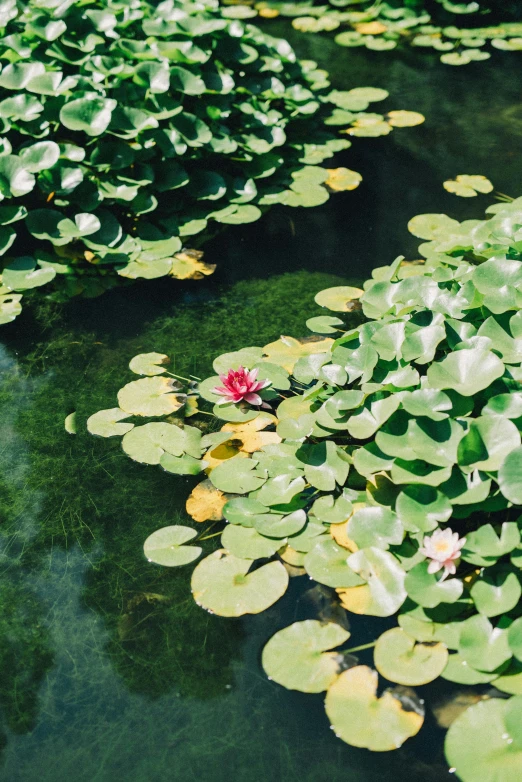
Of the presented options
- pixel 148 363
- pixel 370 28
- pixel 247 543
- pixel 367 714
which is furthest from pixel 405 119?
pixel 367 714

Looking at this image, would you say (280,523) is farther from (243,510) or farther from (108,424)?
(108,424)

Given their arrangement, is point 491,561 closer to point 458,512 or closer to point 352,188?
point 458,512

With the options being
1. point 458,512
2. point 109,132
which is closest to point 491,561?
point 458,512

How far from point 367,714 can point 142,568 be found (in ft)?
2.36

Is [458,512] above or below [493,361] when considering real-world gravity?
below

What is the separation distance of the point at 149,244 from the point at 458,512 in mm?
2023

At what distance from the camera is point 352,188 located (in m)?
3.81

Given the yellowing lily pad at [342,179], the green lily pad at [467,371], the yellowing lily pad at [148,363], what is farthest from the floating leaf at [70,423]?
the yellowing lily pad at [342,179]

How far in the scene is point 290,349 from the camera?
2.66 metres

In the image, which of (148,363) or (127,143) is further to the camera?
(127,143)

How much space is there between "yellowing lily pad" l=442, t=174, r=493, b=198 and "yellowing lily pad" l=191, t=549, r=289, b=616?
2478mm

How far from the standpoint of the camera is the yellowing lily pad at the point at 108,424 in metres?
2.39

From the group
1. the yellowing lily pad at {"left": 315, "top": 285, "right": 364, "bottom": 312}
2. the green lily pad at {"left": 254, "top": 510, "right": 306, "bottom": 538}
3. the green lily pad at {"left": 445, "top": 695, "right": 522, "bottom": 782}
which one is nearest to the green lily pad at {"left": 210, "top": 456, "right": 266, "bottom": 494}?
the green lily pad at {"left": 254, "top": 510, "right": 306, "bottom": 538}

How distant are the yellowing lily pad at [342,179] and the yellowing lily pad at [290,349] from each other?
4.57 ft
